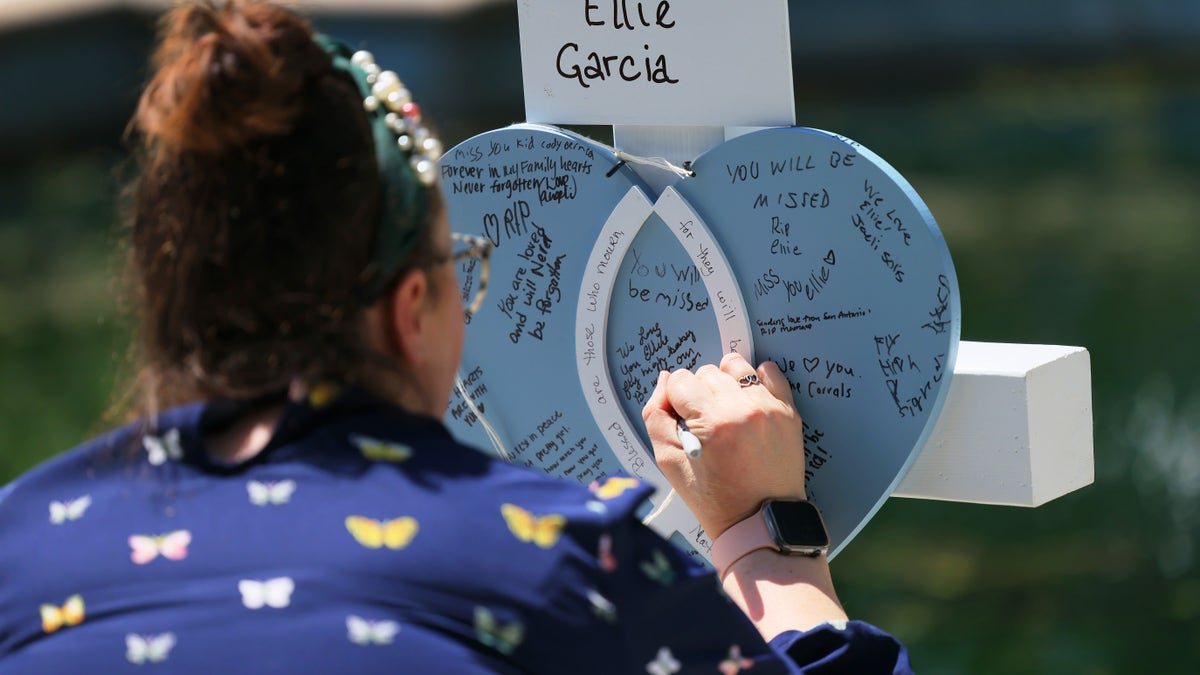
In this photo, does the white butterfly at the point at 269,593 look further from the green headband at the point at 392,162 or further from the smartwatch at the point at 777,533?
the smartwatch at the point at 777,533

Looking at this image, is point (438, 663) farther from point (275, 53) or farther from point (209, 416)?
point (275, 53)

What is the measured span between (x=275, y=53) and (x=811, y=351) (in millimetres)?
758

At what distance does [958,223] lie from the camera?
530 centimetres

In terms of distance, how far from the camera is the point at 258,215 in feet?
3.49

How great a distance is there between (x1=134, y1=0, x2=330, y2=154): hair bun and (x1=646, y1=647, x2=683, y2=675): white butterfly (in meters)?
0.49

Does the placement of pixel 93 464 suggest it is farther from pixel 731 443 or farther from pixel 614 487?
pixel 731 443

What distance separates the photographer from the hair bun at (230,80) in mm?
1061

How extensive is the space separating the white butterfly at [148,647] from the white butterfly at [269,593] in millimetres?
62

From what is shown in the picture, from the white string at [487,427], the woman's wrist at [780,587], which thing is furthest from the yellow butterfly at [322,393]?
the white string at [487,427]

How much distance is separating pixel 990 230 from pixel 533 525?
14.9 feet

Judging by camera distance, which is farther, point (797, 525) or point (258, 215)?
point (797, 525)

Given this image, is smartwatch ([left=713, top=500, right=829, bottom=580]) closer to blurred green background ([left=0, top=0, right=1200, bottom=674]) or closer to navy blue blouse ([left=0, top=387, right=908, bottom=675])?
navy blue blouse ([left=0, top=387, right=908, bottom=675])

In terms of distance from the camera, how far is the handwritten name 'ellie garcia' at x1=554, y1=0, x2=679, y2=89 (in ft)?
5.56

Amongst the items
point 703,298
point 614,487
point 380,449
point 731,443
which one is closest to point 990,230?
point 703,298
